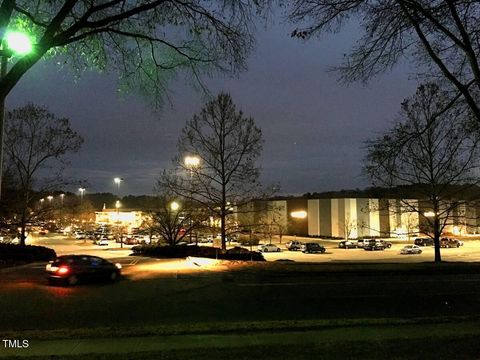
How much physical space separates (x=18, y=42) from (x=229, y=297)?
9522 millimetres

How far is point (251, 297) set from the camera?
1500cm

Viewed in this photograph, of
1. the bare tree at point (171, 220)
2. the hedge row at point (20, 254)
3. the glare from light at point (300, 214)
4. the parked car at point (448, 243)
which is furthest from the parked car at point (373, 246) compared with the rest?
the hedge row at point (20, 254)

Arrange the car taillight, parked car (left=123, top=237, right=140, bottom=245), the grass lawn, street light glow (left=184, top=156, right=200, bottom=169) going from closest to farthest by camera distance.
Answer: the grass lawn → the car taillight → street light glow (left=184, top=156, right=200, bottom=169) → parked car (left=123, top=237, right=140, bottom=245)

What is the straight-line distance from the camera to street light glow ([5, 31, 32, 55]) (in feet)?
27.7

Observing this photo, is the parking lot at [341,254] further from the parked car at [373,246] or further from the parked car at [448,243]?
the parked car at [448,243]

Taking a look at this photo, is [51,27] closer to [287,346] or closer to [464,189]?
[287,346]

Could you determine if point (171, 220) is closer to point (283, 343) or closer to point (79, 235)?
point (283, 343)

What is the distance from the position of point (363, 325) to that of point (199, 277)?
423 inches

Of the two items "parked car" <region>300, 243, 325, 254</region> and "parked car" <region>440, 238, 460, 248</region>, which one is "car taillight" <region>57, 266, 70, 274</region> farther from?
"parked car" <region>440, 238, 460, 248</region>

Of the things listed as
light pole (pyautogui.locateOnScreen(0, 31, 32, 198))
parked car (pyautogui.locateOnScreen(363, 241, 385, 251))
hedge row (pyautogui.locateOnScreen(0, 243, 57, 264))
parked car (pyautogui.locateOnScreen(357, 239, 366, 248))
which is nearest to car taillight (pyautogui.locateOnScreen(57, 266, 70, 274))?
light pole (pyautogui.locateOnScreen(0, 31, 32, 198))

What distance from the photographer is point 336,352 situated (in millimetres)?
7730

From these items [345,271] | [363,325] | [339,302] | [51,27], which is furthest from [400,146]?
[345,271]

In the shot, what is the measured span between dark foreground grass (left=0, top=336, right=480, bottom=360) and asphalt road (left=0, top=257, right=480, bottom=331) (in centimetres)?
345

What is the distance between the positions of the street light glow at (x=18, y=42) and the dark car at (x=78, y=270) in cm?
1174
